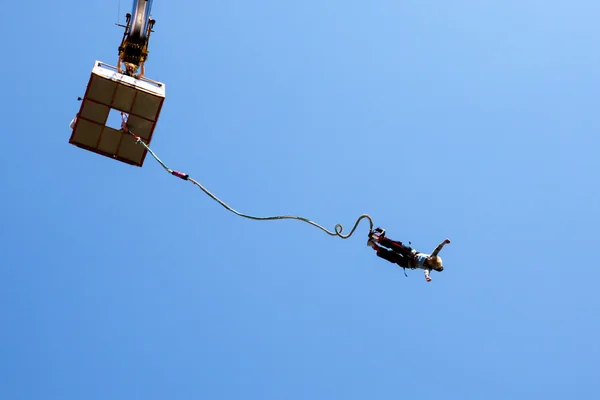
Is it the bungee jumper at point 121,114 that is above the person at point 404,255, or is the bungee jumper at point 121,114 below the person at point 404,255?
above

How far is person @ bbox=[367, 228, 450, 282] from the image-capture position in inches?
458

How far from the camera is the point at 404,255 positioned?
12.3m

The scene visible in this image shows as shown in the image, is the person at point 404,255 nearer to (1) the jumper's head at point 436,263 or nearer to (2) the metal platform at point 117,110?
(1) the jumper's head at point 436,263

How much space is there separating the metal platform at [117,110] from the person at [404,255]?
299 inches

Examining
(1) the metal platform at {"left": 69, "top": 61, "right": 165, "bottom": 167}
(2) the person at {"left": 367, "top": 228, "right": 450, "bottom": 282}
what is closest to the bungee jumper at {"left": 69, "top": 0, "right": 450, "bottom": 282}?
(1) the metal platform at {"left": 69, "top": 61, "right": 165, "bottom": 167}

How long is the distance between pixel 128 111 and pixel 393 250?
8445 millimetres

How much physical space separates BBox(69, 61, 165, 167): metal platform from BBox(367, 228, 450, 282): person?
7585mm

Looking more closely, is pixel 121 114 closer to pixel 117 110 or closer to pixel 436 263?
pixel 117 110

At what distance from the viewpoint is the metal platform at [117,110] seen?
16250mm

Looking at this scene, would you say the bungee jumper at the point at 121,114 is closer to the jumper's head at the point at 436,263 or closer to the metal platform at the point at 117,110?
the metal platform at the point at 117,110

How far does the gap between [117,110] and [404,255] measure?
894 cm

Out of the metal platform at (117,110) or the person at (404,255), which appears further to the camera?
the metal platform at (117,110)

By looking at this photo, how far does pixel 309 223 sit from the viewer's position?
12727 millimetres

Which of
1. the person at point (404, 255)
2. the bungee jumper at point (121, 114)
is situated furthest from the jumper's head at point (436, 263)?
the bungee jumper at point (121, 114)
